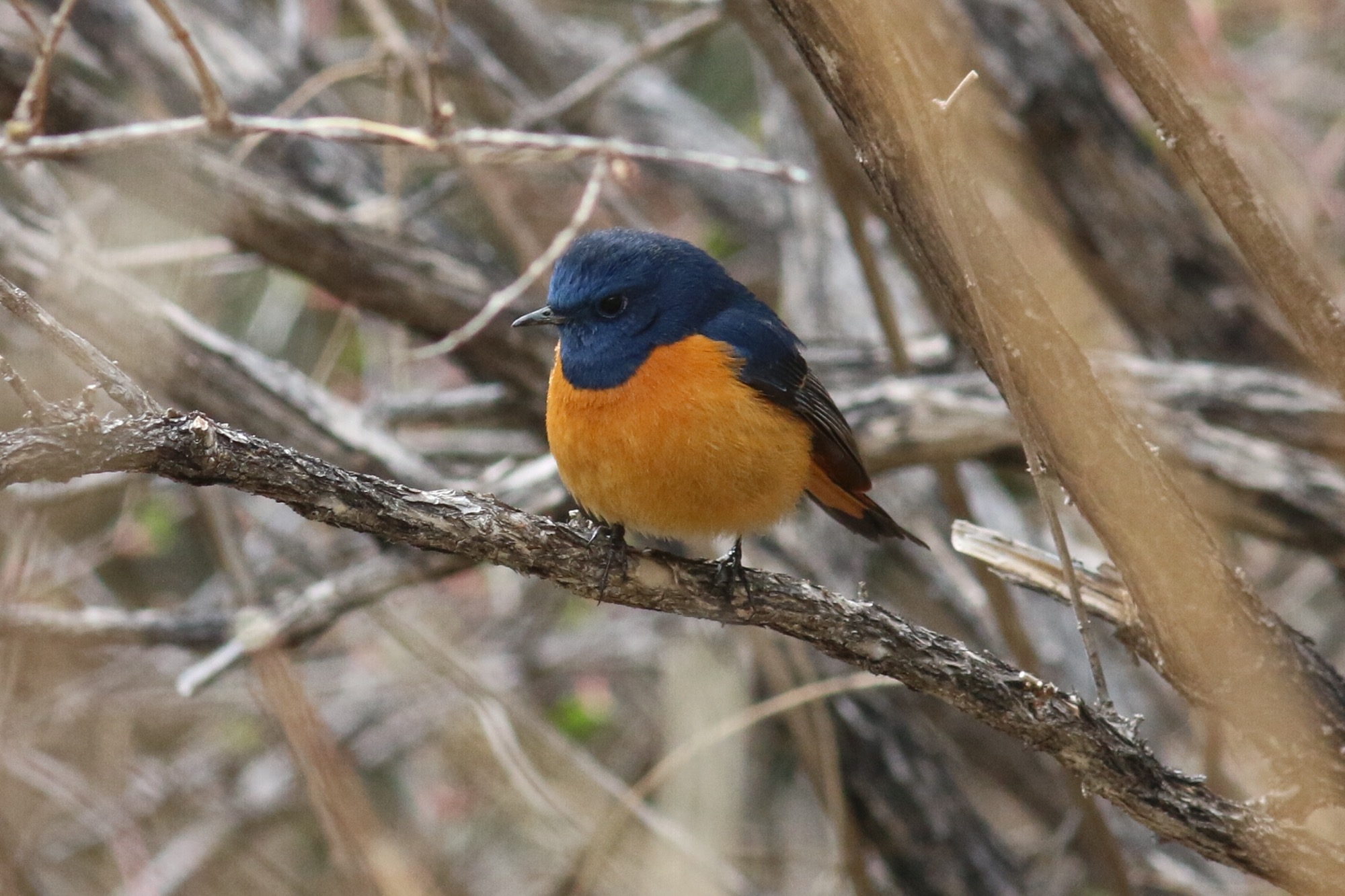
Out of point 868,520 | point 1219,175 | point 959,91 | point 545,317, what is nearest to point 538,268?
point 545,317

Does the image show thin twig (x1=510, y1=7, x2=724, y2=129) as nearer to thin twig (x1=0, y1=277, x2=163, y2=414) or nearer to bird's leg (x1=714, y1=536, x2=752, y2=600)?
bird's leg (x1=714, y1=536, x2=752, y2=600)

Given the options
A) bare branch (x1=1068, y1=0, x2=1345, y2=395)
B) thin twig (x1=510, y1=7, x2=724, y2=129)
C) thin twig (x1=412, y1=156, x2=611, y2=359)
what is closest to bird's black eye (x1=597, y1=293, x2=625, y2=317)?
thin twig (x1=412, y1=156, x2=611, y2=359)

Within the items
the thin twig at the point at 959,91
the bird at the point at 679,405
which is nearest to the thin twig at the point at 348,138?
the bird at the point at 679,405

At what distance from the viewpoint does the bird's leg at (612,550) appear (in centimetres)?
274

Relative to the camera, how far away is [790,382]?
3.64 m

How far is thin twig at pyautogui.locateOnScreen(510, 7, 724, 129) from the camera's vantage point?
5426mm

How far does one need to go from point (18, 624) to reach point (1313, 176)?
537 centimetres

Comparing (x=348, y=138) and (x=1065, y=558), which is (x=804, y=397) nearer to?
(x=1065, y=558)

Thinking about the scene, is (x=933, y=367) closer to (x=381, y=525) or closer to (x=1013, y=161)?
(x=1013, y=161)

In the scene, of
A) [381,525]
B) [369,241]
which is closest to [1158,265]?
[369,241]

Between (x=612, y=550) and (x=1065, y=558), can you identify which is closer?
(x=1065, y=558)

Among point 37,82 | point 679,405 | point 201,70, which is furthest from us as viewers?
point 201,70

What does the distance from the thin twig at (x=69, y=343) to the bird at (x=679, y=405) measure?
143 cm

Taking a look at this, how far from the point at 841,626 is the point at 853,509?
131 centimetres
